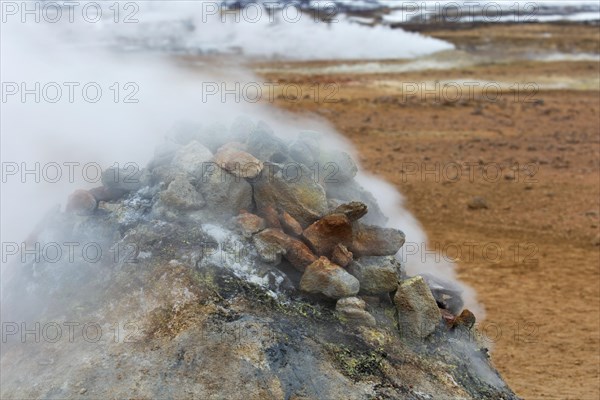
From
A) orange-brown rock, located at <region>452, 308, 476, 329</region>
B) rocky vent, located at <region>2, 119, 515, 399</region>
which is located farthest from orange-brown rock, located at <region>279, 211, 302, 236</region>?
orange-brown rock, located at <region>452, 308, 476, 329</region>

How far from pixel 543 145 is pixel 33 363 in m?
12.6

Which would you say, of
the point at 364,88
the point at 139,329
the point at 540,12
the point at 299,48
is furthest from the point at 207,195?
the point at 540,12

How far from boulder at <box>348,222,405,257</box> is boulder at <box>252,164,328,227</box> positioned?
11.5 inches

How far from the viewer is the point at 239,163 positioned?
4688 millimetres

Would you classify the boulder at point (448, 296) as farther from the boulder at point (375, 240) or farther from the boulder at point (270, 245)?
the boulder at point (270, 245)

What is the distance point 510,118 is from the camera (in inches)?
662

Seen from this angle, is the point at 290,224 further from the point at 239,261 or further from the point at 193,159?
the point at 193,159

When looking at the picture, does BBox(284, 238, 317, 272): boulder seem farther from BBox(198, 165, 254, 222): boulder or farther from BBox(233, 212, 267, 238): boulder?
BBox(198, 165, 254, 222): boulder

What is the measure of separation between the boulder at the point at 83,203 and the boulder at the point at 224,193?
78 centimetres

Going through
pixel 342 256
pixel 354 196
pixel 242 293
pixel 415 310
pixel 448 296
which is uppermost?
pixel 354 196

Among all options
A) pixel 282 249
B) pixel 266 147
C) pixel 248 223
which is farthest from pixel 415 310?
pixel 266 147

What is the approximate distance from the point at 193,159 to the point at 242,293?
4.04 ft

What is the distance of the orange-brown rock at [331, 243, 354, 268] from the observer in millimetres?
4395

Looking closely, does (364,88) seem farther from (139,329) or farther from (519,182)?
(139,329)
